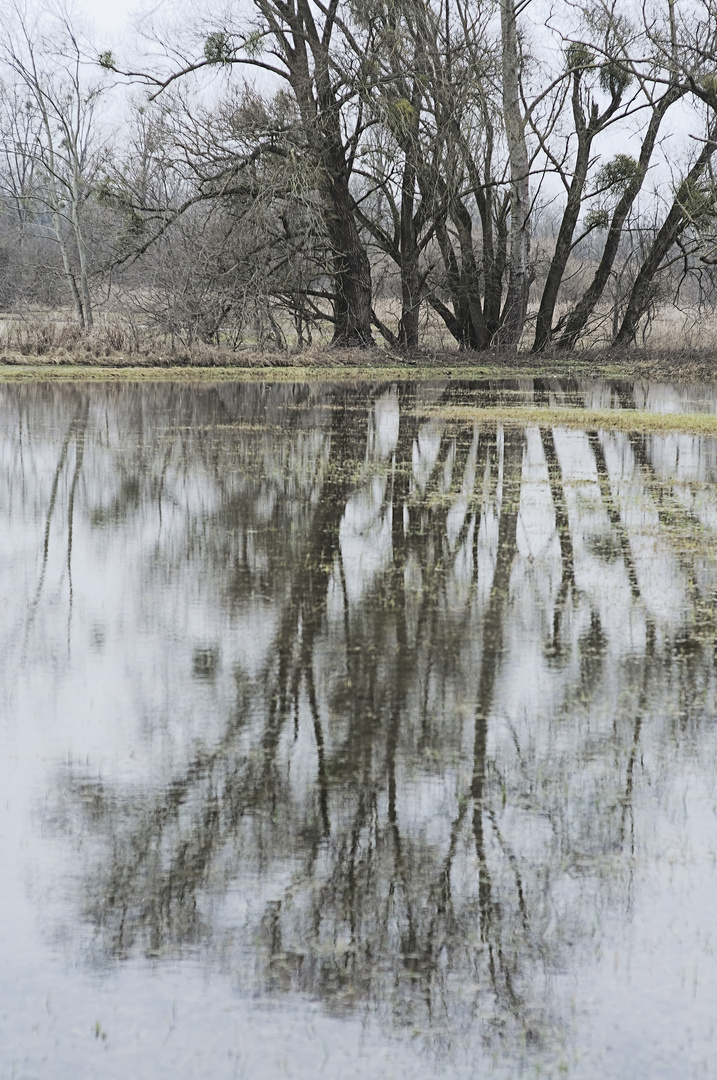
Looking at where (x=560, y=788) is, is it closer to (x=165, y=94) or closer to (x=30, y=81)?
(x=165, y=94)

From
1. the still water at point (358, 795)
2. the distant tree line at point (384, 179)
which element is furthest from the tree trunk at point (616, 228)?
the still water at point (358, 795)

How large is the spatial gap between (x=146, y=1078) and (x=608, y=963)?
1.14 metres

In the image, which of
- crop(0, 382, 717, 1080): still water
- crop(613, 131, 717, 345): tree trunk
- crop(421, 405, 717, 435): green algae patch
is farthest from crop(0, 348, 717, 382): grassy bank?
crop(0, 382, 717, 1080): still water

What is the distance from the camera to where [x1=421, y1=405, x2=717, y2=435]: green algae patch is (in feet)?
48.4

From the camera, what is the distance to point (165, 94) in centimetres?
2550

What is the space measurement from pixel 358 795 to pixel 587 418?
41.4 feet

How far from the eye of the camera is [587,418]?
15.7 m

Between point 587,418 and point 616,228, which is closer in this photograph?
point 587,418

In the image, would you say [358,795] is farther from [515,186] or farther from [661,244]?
[661,244]

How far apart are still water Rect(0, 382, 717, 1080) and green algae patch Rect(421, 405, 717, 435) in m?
6.51

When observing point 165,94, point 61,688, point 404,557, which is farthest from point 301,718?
point 165,94

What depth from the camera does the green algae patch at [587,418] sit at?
14742 mm

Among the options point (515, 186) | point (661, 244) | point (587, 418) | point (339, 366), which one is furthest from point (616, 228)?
point (587, 418)

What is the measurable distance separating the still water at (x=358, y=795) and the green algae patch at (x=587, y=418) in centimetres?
651
